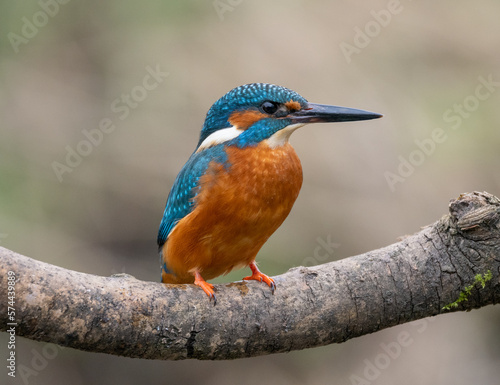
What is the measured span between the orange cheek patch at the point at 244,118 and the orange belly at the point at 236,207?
137 mm

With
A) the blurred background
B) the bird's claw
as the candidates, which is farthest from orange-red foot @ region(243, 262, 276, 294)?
the blurred background

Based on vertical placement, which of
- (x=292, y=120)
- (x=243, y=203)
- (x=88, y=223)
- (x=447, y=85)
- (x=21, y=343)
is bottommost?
(x=21, y=343)

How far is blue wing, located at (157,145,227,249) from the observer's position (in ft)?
10.3

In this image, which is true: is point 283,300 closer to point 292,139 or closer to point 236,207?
point 236,207

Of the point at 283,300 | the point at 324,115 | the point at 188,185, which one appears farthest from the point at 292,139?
the point at 283,300

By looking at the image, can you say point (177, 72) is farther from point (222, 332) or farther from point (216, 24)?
point (222, 332)

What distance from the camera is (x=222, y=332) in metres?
2.64

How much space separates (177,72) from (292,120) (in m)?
3.00


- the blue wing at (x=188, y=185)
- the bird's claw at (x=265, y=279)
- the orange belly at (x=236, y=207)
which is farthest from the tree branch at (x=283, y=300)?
the blue wing at (x=188, y=185)

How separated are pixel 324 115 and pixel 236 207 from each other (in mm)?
690

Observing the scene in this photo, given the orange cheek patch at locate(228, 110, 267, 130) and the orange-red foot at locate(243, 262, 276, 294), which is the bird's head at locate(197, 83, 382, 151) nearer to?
the orange cheek patch at locate(228, 110, 267, 130)

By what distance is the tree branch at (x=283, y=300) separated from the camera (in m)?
2.38

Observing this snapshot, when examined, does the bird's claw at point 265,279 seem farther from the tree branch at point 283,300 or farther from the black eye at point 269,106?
the black eye at point 269,106

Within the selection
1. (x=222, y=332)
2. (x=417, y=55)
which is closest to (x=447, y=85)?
(x=417, y=55)
